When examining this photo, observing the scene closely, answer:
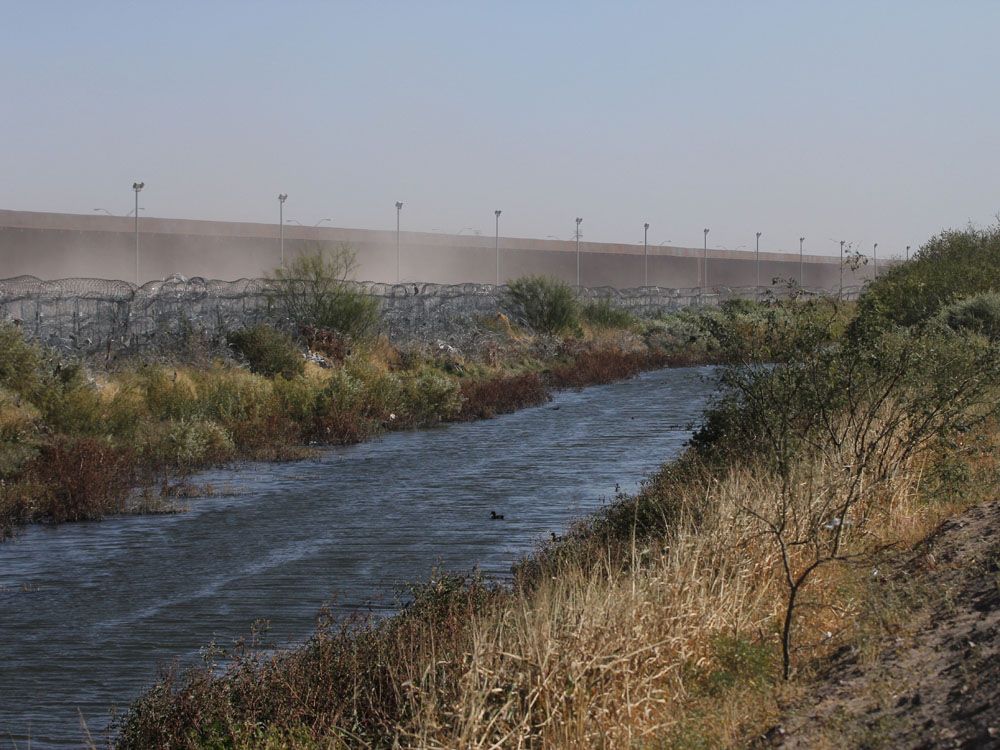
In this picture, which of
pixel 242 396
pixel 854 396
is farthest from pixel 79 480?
pixel 854 396

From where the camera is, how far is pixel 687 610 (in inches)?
321

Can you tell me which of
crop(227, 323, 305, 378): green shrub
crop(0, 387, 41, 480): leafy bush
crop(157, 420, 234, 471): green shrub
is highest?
crop(227, 323, 305, 378): green shrub

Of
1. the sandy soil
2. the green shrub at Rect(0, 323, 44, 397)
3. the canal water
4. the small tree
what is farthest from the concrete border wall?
the sandy soil

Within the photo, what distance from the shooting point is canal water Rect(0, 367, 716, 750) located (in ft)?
32.8

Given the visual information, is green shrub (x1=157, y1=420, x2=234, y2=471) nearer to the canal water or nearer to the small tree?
the canal water

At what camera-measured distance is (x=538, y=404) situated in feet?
109

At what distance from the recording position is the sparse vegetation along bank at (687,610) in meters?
6.93

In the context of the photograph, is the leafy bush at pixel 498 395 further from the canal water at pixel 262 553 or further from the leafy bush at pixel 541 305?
the leafy bush at pixel 541 305

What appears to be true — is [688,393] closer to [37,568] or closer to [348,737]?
[37,568]

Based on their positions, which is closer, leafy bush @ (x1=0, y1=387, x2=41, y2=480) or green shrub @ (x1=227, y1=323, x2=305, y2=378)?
leafy bush @ (x1=0, y1=387, x2=41, y2=480)

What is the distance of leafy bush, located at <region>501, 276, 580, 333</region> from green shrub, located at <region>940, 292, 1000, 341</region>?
2261 cm

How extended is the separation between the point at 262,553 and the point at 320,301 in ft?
65.5

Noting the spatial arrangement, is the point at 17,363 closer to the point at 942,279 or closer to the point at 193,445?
the point at 193,445

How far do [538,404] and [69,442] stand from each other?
627 inches
